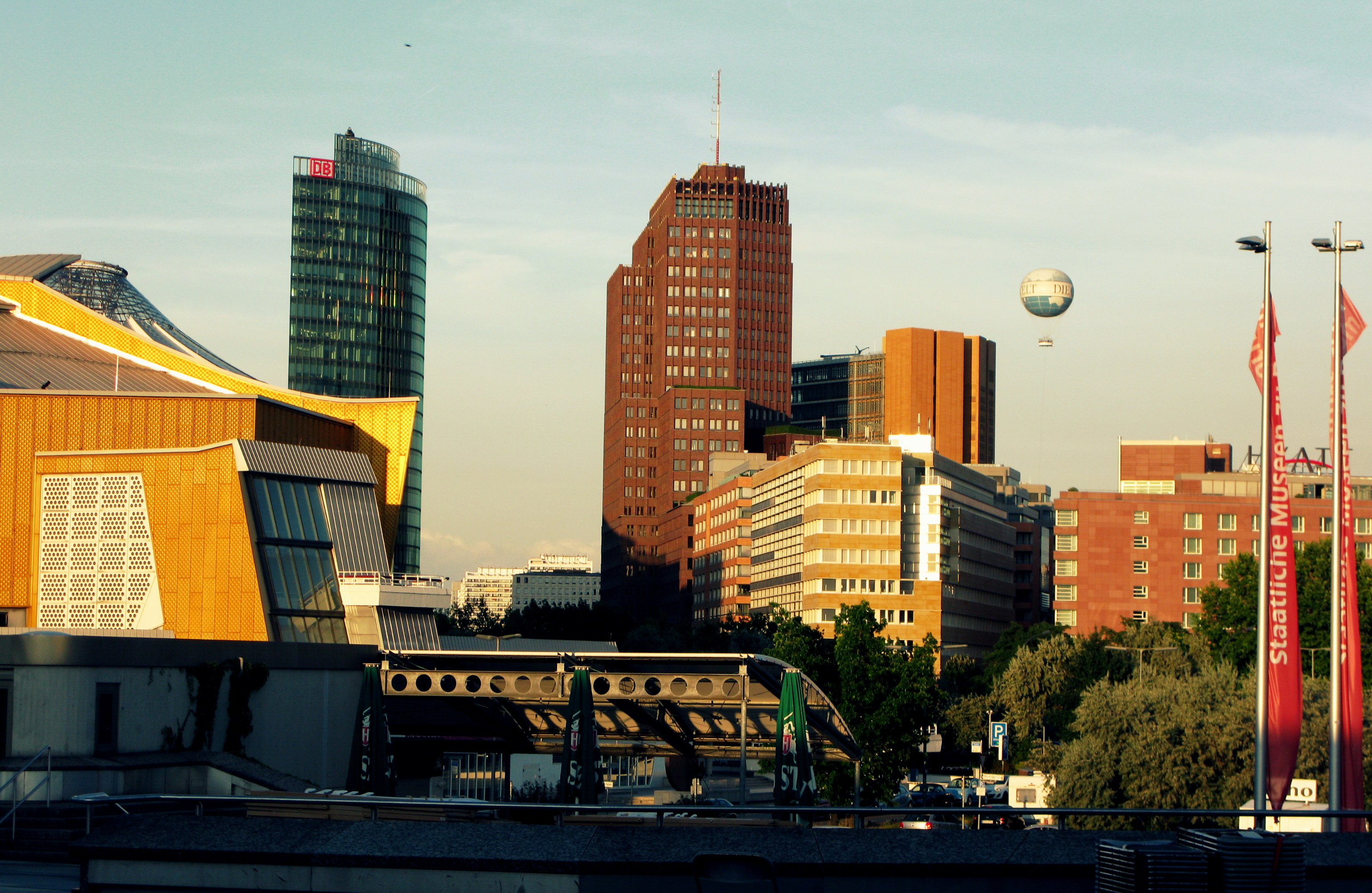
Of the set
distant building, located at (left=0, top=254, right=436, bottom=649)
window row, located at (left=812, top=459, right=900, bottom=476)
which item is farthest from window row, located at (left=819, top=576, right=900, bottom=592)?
distant building, located at (left=0, top=254, right=436, bottom=649)

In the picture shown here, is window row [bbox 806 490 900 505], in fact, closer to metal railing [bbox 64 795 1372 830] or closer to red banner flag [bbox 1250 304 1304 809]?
red banner flag [bbox 1250 304 1304 809]

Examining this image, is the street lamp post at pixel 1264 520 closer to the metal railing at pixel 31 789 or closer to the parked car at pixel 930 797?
the metal railing at pixel 31 789

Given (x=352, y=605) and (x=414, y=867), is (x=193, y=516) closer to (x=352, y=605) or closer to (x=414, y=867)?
(x=352, y=605)

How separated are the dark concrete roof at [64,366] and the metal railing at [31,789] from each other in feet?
110

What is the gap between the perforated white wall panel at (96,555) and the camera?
51.1 m

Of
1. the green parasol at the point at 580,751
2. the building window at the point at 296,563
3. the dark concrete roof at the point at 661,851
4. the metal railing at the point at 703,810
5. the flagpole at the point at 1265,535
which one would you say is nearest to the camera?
the dark concrete roof at the point at 661,851

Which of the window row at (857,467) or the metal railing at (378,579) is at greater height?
the window row at (857,467)

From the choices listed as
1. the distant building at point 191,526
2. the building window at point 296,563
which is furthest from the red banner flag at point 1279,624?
the building window at point 296,563

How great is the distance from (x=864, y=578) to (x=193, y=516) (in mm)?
92247

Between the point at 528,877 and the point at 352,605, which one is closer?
the point at 528,877

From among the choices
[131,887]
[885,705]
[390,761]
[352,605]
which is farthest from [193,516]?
[131,887]

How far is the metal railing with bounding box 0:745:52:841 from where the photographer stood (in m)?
27.1

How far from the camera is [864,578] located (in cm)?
13700

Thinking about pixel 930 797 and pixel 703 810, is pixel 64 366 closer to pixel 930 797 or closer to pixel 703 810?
pixel 930 797
